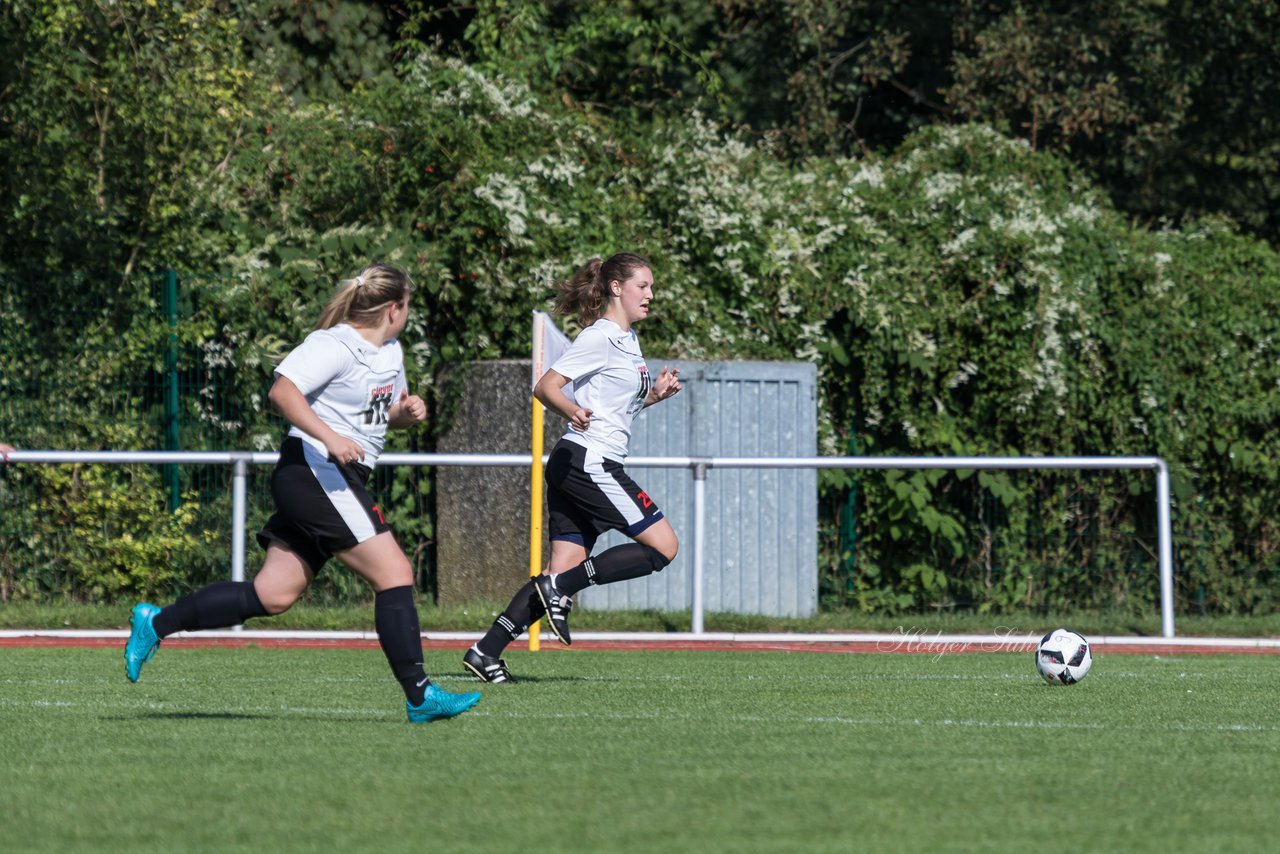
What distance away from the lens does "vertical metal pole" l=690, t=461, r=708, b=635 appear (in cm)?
1197

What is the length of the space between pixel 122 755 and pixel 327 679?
2931mm

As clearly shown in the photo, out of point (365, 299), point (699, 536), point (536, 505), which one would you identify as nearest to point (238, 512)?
point (536, 505)

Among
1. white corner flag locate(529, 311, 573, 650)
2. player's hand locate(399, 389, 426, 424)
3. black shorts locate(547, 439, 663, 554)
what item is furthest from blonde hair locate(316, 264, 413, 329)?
white corner flag locate(529, 311, 573, 650)

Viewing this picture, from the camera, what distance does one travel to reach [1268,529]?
45.7 ft

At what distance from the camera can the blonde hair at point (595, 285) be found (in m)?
8.23

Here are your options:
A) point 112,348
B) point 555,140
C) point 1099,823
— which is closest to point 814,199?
point 555,140

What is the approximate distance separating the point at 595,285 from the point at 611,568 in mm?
1315

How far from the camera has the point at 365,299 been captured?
666cm

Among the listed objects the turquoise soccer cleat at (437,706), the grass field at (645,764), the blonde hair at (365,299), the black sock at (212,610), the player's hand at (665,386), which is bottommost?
the grass field at (645,764)

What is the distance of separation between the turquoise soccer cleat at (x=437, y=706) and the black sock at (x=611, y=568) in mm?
1532

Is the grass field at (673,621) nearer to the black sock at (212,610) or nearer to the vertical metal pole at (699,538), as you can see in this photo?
the vertical metal pole at (699,538)

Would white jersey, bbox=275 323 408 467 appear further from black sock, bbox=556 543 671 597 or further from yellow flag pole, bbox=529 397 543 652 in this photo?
yellow flag pole, bbox=529 397 543 652

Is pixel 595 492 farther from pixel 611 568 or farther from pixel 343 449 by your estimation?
pixel 343 449

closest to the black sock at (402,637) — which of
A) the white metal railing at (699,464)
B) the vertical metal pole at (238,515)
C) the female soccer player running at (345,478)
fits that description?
the female soccer player running at (345,478)
